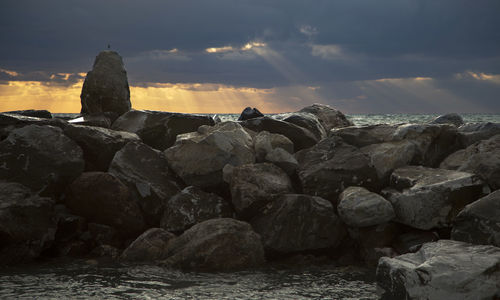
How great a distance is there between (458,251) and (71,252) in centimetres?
625

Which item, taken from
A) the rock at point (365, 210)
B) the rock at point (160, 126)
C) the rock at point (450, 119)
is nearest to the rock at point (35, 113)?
the rock at point (160, 126)

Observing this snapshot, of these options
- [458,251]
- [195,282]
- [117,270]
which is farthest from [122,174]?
[458,251]

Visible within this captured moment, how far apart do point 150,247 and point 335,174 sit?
3.54 m

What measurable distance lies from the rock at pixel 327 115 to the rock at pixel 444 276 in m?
8.63

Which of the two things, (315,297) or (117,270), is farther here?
(117,270)

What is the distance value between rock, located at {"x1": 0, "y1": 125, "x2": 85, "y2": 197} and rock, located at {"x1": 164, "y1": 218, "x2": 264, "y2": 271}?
2657 mm

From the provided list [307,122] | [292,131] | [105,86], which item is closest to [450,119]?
[307,122]

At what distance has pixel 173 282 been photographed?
276 inches

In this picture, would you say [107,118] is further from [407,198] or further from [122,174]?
[407,198]

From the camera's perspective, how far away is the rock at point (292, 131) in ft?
37.6

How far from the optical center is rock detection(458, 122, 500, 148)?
412 inches

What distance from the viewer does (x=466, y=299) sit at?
208 inches

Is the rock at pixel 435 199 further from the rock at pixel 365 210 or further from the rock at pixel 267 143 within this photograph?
the rock at pixel 267 143

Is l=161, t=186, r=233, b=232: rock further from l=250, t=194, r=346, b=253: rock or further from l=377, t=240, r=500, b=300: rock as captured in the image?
l=377, t=240, r=500, b=300: rock
